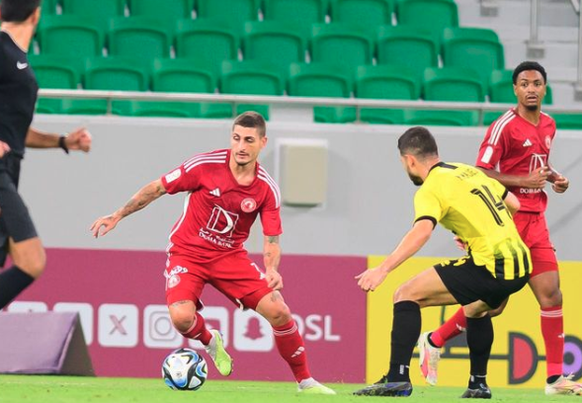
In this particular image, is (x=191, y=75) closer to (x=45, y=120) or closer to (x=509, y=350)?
(x=45, y=120)

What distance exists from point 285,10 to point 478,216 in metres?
6.69

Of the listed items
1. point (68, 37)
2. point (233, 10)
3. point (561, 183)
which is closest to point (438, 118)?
point (233, 10)

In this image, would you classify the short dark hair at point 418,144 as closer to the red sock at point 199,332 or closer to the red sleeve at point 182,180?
the red sleeve at point 182,180

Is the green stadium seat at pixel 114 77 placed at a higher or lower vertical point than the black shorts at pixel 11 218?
higher

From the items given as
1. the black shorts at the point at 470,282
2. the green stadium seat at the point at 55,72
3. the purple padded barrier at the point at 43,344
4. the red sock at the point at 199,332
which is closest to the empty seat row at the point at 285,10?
the green stadium seat at the point at 55,72

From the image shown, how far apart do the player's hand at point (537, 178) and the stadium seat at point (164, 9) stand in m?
5.66

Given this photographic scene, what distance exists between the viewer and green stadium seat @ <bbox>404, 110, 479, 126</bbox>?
487 inches

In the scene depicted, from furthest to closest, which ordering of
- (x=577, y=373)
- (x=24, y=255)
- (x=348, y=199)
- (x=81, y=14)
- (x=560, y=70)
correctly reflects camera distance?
1. (x=560, y=70)
2. (x=81, y=14)
3. (x=348, y=199)
4. (x=577, y=373)
5. (x=24, y=255)

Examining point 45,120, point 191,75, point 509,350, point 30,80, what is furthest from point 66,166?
point 30,80

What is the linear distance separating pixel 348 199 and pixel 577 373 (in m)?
2.51

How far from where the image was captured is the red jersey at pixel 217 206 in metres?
8.17

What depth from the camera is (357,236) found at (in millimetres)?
11797

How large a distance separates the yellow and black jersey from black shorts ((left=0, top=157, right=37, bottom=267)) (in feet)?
7.22

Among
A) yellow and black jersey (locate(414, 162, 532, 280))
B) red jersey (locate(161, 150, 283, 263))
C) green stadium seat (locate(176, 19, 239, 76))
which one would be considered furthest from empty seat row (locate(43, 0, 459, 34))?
yellow and black jersey (locate(414, 162, 532, 280))
